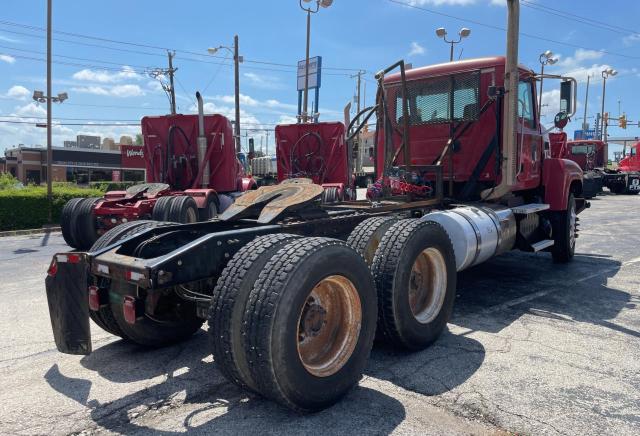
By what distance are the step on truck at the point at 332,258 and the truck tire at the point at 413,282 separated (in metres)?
0.01

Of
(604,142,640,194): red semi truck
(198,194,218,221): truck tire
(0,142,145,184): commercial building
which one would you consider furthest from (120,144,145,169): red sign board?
(604,142,640,194): red semi truck

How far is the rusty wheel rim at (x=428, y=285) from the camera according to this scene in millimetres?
4465

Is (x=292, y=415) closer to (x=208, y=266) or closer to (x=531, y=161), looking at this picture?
(x=208, y=266)

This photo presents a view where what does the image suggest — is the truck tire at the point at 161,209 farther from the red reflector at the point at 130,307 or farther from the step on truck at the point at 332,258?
the red reflector at the point at 130,307

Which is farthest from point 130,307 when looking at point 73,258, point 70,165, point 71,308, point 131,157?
point 70,165

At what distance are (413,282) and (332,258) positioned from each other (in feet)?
4.82

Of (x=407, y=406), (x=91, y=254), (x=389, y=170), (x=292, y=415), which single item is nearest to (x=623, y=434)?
(x=407, y=406)

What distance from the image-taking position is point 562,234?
8.30 m

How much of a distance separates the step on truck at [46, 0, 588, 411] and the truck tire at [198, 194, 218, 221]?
4.56m

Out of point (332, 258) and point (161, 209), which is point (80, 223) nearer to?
point (161, 209)

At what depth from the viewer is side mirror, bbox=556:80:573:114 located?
23.9 ft

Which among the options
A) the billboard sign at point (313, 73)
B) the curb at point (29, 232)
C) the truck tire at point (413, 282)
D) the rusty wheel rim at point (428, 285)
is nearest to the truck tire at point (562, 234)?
the truck tire at point (413, 282)

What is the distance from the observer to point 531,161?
7695 mm

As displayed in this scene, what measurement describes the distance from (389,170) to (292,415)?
14.3ft
